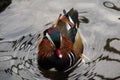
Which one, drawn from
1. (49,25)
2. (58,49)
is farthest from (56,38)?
(49,25)

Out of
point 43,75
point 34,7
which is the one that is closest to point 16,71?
point 43,75

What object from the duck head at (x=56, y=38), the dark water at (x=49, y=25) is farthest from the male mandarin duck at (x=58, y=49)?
the dark water at (x=49, y=25)

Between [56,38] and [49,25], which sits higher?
[56,38]

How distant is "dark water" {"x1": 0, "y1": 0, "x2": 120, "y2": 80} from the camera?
324 inches

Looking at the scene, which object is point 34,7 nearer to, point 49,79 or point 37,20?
point 37,20

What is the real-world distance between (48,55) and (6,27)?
6.10ft

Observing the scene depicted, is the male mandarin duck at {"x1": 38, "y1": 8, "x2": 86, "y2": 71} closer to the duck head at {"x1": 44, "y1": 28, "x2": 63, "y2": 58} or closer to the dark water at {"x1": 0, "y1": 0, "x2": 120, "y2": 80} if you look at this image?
the duck head at {"x1": 44, "y1": 28, "x2": 63, "y2": 58}

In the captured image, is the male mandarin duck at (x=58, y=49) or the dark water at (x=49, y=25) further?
the dark water at (x=49, y=25)

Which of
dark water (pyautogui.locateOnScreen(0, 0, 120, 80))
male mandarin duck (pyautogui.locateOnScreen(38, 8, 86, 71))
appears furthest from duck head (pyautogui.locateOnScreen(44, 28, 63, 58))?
dark water (pyautogui.locateOnScreen(0, 0, 120, 80))

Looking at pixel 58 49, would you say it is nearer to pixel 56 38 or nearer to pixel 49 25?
pixel 56 38

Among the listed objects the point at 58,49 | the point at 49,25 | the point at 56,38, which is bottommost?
the point at 49,25

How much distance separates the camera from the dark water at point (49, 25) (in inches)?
324

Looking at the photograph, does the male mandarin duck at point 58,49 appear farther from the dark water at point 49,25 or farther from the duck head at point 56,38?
the dark water at point 49,25

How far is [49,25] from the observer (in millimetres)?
9594
